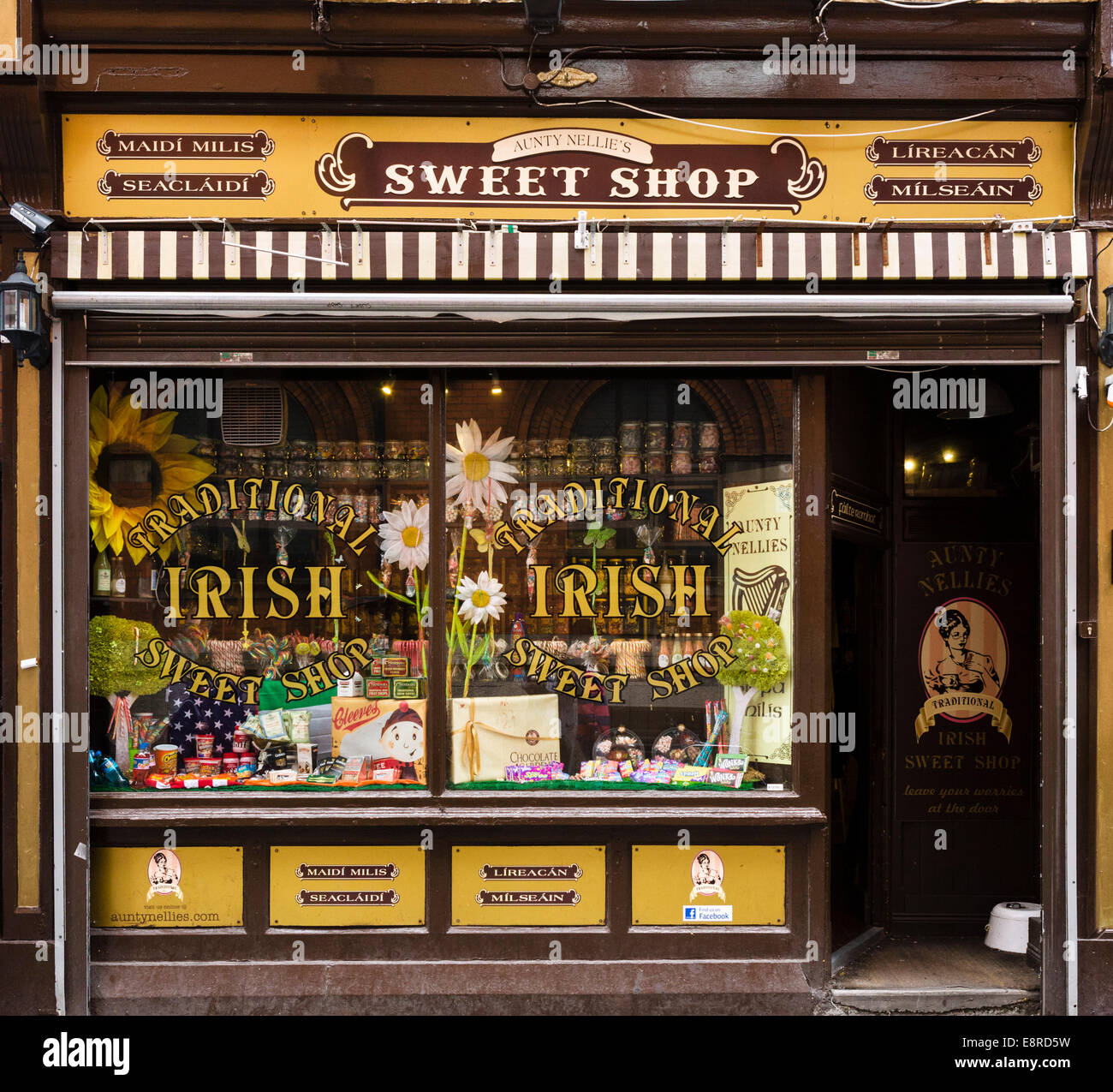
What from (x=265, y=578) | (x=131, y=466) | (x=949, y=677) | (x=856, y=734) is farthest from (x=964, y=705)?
(x=131, y=466)

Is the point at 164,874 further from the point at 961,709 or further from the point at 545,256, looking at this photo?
the point at 961,709

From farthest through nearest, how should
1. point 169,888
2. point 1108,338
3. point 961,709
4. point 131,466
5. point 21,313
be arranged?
point 961,709 → point 131,466 → point 169,888 → point 1108,338 → point 21,313

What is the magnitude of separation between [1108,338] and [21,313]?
635cm

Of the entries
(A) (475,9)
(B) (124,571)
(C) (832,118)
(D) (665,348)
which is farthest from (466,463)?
(C) (832,118)

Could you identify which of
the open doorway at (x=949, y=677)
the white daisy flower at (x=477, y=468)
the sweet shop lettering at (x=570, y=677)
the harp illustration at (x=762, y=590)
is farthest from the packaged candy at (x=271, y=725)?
the open doorway at (x=949, y=677)

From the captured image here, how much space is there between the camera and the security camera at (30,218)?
514 cm

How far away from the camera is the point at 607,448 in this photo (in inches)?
235

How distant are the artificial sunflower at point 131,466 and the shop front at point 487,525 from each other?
2 centimetres

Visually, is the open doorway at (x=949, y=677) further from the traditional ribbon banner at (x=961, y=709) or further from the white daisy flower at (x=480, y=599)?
the white daisy flower at (x=480, y=599)

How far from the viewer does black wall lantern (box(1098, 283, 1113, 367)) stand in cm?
528

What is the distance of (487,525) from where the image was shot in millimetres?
5898

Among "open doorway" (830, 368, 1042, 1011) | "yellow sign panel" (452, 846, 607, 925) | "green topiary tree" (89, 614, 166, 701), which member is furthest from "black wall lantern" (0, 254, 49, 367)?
"open doorway" (830, 368, 1042, 1011)

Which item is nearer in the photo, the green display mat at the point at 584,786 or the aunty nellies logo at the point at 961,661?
the green display mat at the point at 584,786

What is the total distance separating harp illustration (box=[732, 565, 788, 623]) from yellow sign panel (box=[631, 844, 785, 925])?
4.87 feet
